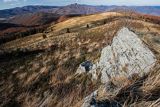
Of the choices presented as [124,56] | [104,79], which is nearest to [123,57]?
[124,56]

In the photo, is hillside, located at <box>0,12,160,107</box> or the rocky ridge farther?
the rocky ridge

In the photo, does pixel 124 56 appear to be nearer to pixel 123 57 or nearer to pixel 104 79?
pixel 123 57

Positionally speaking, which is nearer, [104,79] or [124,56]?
[124,56]

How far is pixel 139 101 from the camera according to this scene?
3.68 m

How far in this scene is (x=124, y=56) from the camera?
1123cm

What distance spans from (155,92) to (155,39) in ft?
22.6

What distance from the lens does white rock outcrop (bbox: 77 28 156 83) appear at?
8.60 metres

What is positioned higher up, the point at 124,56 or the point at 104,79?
the point at 124,56

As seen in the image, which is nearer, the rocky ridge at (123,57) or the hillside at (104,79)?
the hillside at (104,79)

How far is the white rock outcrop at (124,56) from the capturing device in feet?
28.2

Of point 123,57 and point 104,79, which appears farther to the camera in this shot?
point 104,79

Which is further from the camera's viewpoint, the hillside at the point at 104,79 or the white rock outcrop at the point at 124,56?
the white rock outcrop at the point at 124,56

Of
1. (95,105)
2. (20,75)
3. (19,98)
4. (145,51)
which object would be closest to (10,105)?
(19,98)

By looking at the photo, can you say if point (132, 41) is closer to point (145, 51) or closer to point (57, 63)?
point (145, 51)
